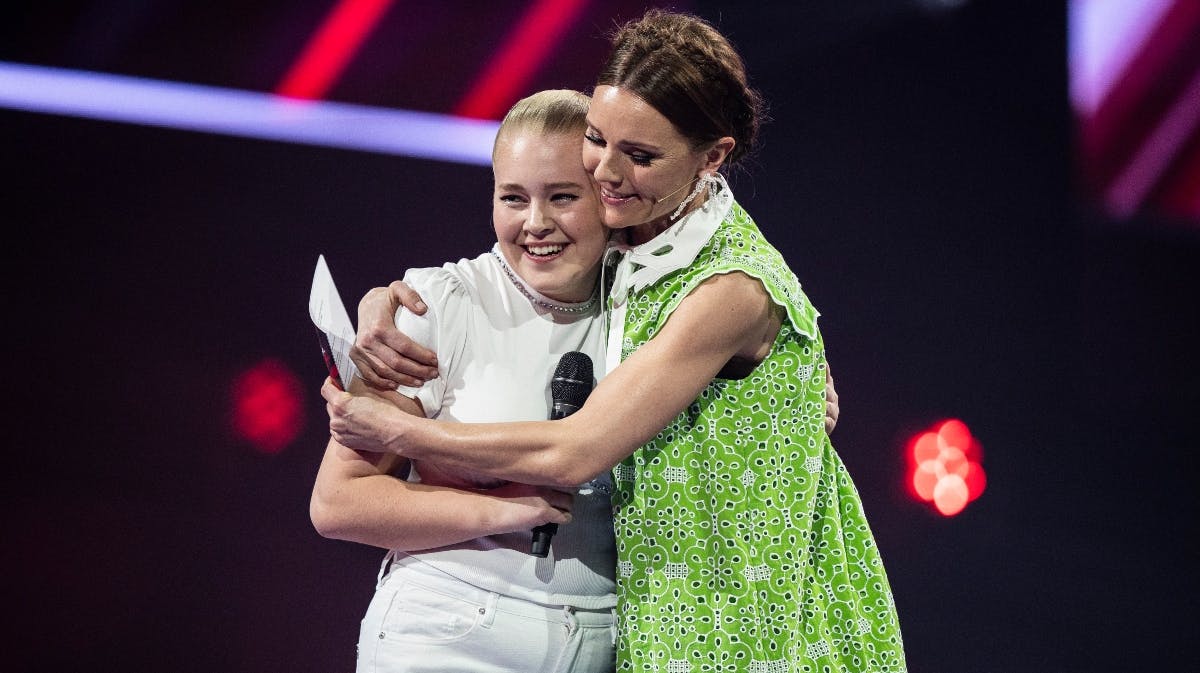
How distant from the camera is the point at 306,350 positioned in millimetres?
3289

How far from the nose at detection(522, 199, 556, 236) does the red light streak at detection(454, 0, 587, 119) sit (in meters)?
1.60

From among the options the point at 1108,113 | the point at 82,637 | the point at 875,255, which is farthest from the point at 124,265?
the point at 1108,113

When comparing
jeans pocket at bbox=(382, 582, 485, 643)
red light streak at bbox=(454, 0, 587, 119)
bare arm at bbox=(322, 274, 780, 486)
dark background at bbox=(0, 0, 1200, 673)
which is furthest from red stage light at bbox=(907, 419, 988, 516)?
jeans pocket at bbox=(382, 582, 485, 643)

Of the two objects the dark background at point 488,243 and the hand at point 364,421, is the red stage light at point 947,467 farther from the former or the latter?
the hand at point 364,421

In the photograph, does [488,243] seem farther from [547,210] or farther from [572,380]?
[572,380]

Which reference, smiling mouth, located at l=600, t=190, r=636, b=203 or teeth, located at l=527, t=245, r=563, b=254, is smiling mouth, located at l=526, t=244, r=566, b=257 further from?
smiling mouth, located at l=600, t=190, r=636, b=203

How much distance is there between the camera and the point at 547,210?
1.86 meters

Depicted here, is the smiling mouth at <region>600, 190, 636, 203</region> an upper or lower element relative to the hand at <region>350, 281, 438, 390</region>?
upper

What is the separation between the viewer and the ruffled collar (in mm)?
1768

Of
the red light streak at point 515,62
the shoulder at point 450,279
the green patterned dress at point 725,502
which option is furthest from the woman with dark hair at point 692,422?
the red light streak at point 515,62

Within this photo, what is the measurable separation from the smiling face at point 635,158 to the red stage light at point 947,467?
225cm

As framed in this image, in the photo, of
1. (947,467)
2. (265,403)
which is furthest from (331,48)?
(947,467)

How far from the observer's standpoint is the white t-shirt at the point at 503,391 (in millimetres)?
1754

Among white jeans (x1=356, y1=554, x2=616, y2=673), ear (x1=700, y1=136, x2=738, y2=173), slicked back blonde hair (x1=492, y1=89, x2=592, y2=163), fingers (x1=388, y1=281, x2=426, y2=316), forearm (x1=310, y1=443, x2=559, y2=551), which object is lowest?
white jeans (x1=356, y1=554, x2=616, y2=673)
